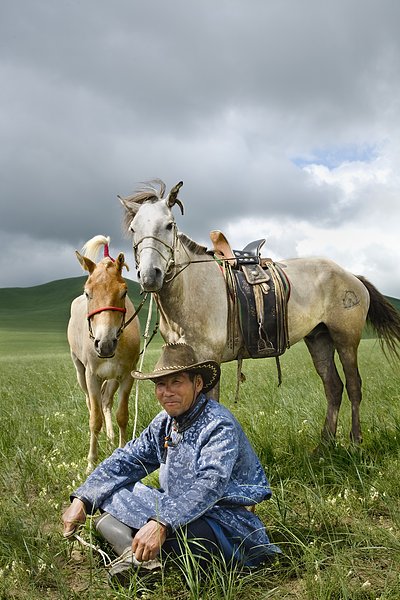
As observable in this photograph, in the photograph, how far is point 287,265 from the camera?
665 centimetres

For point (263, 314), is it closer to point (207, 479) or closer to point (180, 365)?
point (180, 365)

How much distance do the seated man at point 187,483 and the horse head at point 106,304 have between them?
1.43m

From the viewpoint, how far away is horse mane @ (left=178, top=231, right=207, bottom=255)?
5477 millimetres

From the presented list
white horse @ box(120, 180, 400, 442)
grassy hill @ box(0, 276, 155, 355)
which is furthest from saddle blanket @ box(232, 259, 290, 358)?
grassy hill @ box(0, 276, 155, 355)

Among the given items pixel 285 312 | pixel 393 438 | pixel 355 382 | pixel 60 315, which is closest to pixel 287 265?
pixel 285 312

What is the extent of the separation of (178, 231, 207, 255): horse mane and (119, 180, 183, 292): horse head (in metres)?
0.43

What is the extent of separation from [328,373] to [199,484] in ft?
13.1

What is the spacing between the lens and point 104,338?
16.9 ft

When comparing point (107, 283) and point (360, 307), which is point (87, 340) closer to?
point (107, 283)

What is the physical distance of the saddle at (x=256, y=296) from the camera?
5.75 metres

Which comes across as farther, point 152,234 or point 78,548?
point 152,234

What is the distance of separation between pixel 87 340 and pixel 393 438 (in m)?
3.82

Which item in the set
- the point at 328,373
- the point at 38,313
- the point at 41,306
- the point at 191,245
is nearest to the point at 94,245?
the point at 191,245

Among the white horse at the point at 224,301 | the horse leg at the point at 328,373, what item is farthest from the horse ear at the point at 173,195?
the horse leg at the point at 328,373
